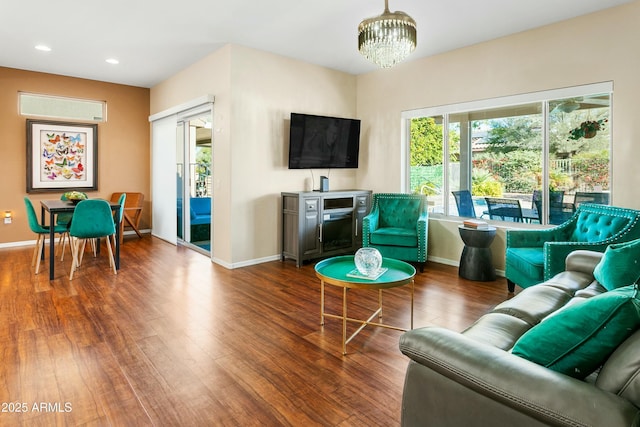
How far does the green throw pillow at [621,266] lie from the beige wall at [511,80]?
1.89 m

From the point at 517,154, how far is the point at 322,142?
2470mm

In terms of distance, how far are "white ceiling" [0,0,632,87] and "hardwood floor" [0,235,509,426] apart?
272 centimetres

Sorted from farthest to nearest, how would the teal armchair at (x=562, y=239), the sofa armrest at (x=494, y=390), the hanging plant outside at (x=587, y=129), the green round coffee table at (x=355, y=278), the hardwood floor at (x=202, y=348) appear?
1. the hanging plant outside at (x=587, y=129)
2. the teal armchair at (x=562, y=239)
3. the green round coffee table at (x=355, y=278)
4. the hardwood floor at (x=202, y=348)
5. the sofa armrest at (x=494, y=390)

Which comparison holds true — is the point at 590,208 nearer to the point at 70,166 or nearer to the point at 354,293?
the point at 354,293

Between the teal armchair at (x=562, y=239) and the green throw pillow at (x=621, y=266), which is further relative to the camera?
the teal armchair at (x=562, y=239)

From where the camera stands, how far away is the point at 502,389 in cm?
117

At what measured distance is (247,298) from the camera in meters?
3.78

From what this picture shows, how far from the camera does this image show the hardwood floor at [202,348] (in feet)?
6.53

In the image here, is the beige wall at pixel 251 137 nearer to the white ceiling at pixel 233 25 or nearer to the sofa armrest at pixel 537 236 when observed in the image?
the white ceiling at pixel 233 25

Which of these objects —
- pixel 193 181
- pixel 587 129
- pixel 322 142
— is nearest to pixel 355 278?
pixel 587 129

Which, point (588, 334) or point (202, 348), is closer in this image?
point (588, 334)

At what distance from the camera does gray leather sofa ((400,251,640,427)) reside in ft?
3.44

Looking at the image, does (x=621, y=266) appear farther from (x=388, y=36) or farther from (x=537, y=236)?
(x=388, y=36)

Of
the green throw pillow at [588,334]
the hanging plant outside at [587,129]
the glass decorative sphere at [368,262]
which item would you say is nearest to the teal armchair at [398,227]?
the hanging plant outside at [587,129]
